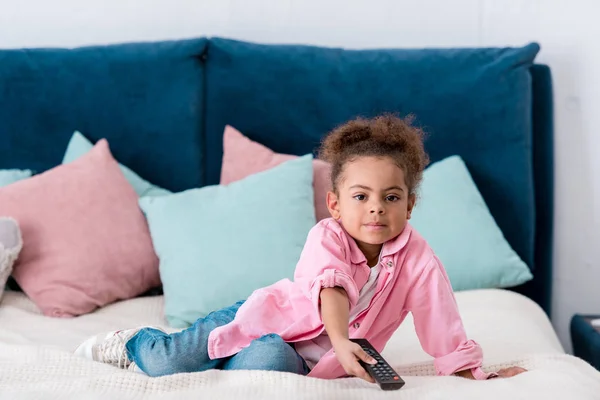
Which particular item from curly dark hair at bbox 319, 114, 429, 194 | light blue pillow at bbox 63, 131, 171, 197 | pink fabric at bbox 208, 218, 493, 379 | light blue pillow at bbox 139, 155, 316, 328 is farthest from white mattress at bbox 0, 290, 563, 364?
curly dark hair at bbox 319, 114, 429, 194

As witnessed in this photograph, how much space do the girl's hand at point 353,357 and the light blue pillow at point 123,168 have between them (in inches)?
49.7

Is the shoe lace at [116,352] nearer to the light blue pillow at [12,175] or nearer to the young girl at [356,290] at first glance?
the young girl at [356,290]

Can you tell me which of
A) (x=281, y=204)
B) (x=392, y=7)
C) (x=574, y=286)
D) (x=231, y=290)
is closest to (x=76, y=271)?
(x=231, y=290)

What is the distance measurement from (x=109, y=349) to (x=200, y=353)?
20 cm

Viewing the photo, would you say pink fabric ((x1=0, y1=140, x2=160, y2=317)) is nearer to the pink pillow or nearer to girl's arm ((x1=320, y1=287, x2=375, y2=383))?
the pink pillow

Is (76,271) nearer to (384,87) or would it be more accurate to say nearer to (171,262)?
(171,262)

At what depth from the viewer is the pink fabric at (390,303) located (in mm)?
1483

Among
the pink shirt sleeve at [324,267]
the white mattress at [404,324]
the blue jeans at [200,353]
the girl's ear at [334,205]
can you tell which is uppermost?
the girl's ear at [334,205]

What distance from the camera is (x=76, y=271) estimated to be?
84.5 inches

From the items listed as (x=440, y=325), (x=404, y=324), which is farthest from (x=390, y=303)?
(x=404, y=324)

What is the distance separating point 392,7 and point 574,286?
3.71 feet

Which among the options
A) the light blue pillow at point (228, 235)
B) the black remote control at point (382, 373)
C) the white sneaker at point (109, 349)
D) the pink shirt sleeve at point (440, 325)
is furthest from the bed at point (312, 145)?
the black remote control at point (382, 373)

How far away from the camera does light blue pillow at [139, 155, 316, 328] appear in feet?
6.89

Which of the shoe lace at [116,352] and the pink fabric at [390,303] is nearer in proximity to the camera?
the pink fabric at [390,303]
